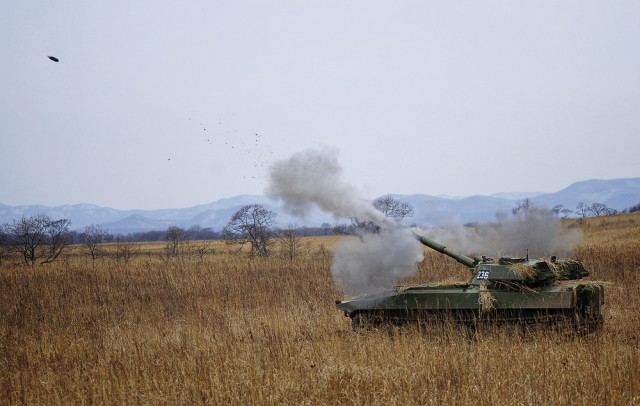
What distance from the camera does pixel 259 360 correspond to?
7.22 m

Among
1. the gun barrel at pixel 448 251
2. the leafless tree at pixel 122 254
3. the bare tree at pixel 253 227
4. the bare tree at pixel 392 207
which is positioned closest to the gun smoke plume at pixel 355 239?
the gun barrel at pixel 448 251

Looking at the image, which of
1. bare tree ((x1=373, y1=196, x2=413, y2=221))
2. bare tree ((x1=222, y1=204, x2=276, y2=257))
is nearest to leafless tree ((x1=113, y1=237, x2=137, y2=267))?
bare tree ((x1=222, y1=204, x2=276, y2=257))

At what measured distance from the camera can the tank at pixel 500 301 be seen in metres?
8.17

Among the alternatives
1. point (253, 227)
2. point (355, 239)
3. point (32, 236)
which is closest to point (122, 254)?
point (32, 236)

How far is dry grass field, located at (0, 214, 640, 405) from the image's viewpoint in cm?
580

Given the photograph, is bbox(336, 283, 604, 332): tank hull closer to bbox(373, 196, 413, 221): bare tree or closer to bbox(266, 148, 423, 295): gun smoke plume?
bbox(266, 148, 423, 295): gun smoke plume

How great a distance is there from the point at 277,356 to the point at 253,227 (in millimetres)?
25595

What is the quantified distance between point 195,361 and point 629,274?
481 inches

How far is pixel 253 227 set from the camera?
1293 inches

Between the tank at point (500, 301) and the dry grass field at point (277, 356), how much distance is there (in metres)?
0.32

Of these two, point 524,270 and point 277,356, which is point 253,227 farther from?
A: point 277,356

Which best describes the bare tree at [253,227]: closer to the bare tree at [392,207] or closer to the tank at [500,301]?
the bare tree at [392,207]

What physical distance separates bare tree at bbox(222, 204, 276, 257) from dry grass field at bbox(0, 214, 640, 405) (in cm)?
1829

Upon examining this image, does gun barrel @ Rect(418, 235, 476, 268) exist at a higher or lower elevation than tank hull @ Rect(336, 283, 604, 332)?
higher
